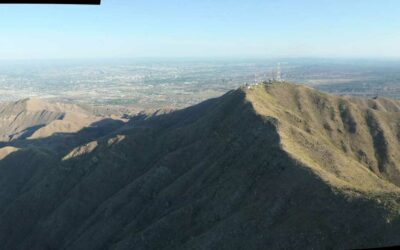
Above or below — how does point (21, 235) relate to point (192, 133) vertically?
below

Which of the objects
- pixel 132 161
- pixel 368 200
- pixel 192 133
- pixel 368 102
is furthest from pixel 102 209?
pixel 368 102

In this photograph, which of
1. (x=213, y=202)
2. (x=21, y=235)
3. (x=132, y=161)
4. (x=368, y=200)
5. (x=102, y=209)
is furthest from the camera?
(x=132, y=161)

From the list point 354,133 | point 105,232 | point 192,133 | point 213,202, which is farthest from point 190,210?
point 354,133

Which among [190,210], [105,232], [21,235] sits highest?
[190,210]

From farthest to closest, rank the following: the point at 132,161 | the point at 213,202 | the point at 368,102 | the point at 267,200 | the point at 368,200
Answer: the point at 368,102 → the point at 132,161 → the point at 213,202 → the point at 267,200 → the point at 368,200

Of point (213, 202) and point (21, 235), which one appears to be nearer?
point (213, 202)

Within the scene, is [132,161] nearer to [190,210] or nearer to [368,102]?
[190,210]
